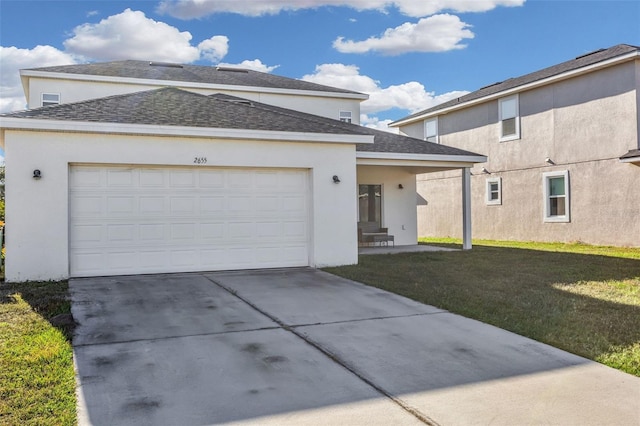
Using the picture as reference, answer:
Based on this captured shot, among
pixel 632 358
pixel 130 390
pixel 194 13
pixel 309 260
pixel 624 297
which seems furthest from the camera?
pixel 194 13

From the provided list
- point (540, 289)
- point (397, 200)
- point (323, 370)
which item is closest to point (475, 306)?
point (540, 289)

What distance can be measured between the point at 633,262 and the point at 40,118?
13786 millimetres

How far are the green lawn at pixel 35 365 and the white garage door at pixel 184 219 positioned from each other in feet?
8.09

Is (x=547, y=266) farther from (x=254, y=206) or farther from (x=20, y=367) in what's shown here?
(x=20, y=367)

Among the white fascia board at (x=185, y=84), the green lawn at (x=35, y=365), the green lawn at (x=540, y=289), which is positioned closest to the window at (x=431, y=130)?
the white fascia board at (x=185, y=84)

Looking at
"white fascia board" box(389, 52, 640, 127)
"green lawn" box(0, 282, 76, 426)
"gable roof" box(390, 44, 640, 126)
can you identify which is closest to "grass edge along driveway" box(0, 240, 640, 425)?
"green lawn" box(0, 282, 76, 426)

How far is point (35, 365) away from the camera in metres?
4.89

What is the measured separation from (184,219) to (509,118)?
49.2 ft

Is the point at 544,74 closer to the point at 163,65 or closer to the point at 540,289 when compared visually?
the point at 540,289

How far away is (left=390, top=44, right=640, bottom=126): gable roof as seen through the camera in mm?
16750

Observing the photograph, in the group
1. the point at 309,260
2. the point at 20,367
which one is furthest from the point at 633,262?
the point at 20,367

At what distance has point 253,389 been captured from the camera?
4.35 metres

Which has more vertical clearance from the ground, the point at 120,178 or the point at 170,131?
the point at 170,131

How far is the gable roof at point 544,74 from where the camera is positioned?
16.8 meters
